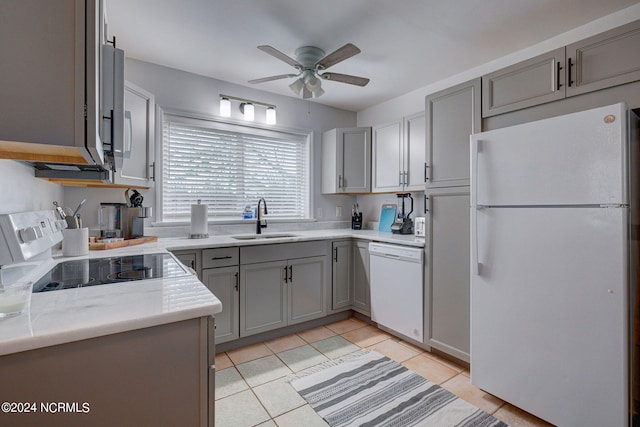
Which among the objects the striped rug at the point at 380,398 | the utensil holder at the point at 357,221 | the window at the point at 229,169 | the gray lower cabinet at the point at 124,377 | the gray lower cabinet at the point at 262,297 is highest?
the window at the point at 229,169

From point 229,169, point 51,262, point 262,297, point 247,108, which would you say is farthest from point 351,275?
point 51,262

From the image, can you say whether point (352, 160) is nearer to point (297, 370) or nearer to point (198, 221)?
point (198, 221)

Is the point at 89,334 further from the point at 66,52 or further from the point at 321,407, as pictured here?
the point at 321,407

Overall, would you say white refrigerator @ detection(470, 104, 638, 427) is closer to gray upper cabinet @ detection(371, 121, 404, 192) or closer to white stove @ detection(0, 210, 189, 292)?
gray upper cabinet @ detection(371, 121, 404, 192)

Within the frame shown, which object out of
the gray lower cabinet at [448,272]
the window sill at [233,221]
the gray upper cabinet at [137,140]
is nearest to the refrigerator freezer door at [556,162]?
the gray lower cabinet at [448,272]

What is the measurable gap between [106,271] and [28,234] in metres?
0.38

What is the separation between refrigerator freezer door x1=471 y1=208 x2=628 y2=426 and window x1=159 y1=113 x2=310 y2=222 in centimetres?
225

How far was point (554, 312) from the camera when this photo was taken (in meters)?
1.57

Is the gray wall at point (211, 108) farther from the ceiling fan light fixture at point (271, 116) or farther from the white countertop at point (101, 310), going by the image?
the white countertop at point (101, 310)

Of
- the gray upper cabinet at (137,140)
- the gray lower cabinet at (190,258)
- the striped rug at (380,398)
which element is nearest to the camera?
the striped rug at (380,398)

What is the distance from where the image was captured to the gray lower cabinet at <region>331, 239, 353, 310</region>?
315 centimetres

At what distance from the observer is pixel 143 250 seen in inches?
81.6

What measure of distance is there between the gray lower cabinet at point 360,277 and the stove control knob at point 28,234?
2.50 meters

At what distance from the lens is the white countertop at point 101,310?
0.72 metres
